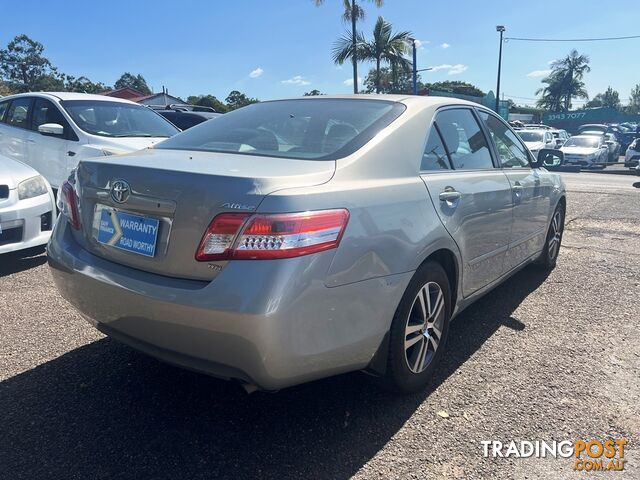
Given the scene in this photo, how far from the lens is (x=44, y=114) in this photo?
6914 millimetres

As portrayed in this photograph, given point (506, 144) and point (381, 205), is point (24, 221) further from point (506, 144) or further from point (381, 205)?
point (506, 144)

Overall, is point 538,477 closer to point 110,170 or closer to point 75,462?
point 75,462

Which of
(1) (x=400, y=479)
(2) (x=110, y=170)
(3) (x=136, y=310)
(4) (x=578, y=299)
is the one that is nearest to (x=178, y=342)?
(3) (x=136, y=310)

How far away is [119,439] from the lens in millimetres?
2330

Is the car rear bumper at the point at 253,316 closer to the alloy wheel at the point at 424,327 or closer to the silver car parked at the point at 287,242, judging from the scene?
the silver car parked at the point at 287,242

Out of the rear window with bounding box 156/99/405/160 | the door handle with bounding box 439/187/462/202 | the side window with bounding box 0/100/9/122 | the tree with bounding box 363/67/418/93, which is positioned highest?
the tree with bounding box 363/67/418/93

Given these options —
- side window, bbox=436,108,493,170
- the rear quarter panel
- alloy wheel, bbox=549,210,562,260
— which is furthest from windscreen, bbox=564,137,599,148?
the rear quarter panel

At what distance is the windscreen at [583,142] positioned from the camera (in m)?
21.3

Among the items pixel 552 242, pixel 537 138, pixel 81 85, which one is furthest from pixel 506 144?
pixel 81 85

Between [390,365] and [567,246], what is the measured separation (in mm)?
4602

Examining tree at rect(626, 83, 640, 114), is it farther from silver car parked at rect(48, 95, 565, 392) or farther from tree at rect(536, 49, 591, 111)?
silver car parked at rect(48, 95, 565, 392)

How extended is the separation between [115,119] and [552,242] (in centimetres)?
567

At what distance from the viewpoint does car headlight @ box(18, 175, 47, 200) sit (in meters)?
4.73

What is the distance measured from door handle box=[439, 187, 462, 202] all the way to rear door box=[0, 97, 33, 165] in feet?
21.2
